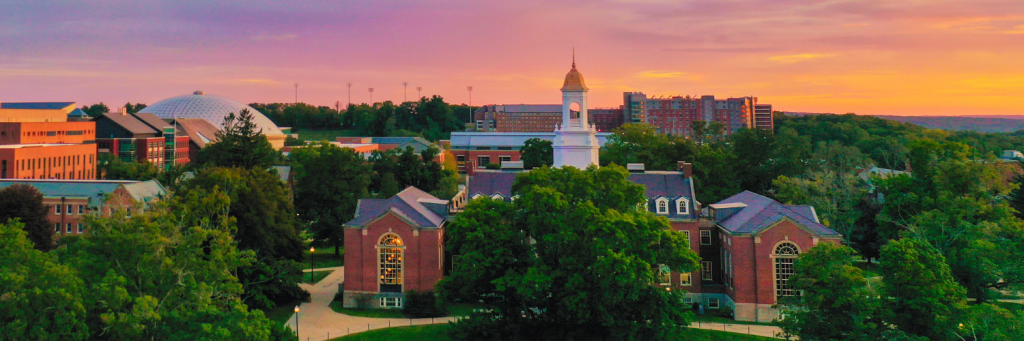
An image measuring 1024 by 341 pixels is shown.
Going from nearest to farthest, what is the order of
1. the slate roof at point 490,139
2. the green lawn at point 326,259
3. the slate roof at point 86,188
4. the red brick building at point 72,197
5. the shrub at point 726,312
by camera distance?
the shrub at point 726,312 → the green lawn at point 326,259 → the red brick building at point 72,197 → the slate roof at point 86,188 → the slate roof at point 490,139

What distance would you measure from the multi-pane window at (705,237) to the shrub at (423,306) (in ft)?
56.1

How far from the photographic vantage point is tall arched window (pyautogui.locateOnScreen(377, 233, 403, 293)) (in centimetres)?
4709

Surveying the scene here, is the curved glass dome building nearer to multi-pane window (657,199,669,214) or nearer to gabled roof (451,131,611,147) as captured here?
gabled roof (451,131,611,147)

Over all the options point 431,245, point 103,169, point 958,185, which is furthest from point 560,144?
point 103,169

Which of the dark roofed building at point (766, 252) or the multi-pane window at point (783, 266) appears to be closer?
the dark roofed building at point (766, 252)

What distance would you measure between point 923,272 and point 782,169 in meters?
50.8

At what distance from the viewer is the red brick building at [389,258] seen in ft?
154

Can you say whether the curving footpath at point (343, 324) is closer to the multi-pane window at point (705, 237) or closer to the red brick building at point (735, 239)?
the red brick building at point (735, 239)

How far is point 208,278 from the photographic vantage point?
99.2 ft

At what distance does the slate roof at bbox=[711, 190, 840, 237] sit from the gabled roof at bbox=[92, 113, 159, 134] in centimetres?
10121

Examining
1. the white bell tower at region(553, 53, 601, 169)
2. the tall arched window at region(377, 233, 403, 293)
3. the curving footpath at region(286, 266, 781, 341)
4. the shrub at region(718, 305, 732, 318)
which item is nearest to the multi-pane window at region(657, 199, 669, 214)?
the shrub at region(718, 305, 732, 318)

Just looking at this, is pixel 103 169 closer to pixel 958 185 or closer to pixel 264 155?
pixel 264 155

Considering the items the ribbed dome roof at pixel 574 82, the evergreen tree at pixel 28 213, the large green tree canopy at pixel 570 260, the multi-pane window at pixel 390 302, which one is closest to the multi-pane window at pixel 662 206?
the large green tree canopy at pixel 570 260

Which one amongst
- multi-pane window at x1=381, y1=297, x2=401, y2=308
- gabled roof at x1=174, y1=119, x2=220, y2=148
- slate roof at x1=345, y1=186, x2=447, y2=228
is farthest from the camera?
gabled roof at x1=174, y1=119, x2=220, y2=148
